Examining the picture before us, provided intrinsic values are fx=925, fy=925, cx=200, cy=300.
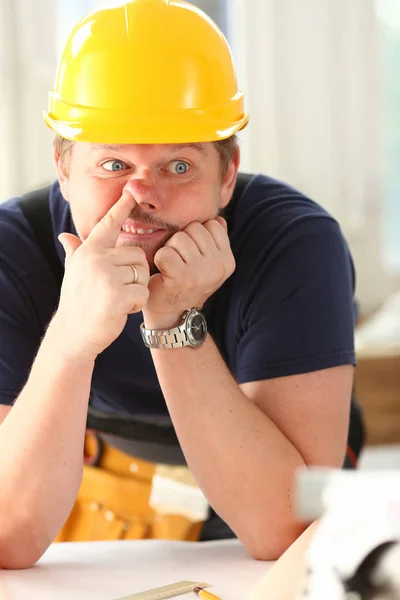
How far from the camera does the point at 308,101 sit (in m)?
3.96

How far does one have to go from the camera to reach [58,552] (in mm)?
1232

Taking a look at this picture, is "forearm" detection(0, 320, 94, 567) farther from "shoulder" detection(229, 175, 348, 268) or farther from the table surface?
"shoulder" detection(229, 175, 348, 268)

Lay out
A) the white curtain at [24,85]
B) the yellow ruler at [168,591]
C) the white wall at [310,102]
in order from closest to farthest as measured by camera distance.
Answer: the yellow ruler at [168,591]
the white curtain at [24,85]
the white wall at [310,102]

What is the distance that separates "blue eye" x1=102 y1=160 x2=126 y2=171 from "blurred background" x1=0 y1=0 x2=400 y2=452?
8.38 feet

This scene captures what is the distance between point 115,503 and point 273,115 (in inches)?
97.2

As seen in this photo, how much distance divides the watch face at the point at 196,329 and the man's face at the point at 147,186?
9 cm

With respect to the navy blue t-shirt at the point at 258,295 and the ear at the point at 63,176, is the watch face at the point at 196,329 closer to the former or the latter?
the navy blue t-shirt at the point at 258,295

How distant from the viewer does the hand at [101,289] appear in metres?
1.11

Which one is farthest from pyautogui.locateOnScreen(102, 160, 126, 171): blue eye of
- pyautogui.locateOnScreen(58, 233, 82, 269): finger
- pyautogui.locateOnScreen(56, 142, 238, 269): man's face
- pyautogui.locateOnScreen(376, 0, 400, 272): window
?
pyautogui.locateOnScreen(376, 0, 400, 272): window

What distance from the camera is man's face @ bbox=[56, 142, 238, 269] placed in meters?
1.18

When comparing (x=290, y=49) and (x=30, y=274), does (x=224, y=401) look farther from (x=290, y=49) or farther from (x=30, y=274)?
(x=290, y=49)

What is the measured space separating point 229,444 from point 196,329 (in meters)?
0.16

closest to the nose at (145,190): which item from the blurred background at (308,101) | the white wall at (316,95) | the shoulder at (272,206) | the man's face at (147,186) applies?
the man's face at (147,186)

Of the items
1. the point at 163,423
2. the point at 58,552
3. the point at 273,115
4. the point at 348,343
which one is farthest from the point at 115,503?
the point at 273,115
